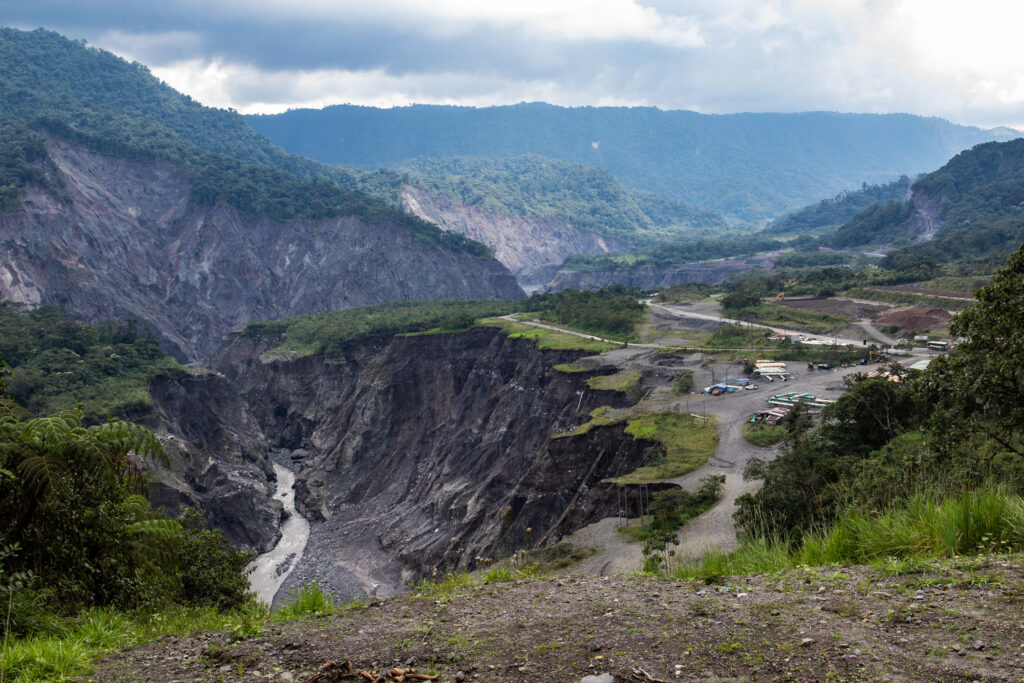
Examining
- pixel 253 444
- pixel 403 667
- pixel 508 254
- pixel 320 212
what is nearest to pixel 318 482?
pixel 253 444

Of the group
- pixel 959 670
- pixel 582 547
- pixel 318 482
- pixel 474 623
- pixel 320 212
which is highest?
pixel 320 212

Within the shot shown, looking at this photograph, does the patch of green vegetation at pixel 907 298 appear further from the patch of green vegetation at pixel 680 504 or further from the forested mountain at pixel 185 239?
the forested mountain at pixel 185 239

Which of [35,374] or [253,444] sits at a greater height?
[35,374]

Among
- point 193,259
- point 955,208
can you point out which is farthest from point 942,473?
point 955,208

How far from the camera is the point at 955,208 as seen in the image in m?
130

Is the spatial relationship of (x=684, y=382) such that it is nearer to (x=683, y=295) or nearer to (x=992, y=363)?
(x=992, y=363)

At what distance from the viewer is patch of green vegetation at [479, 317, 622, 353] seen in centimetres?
6047

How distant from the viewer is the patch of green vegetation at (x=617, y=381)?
158ft

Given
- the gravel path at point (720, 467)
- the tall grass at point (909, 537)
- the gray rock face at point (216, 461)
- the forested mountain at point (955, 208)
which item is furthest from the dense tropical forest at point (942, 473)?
the forested mountain at point (955, 208)

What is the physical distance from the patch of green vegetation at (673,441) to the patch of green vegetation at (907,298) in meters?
34.6

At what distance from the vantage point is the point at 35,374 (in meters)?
56.7

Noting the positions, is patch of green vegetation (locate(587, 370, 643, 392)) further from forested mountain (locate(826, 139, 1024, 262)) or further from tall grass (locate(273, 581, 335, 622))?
forested mountain (locate(826, 139, 1024, 262))

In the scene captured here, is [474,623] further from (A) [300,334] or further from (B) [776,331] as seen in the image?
(A) [300,334]

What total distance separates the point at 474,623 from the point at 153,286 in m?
129
